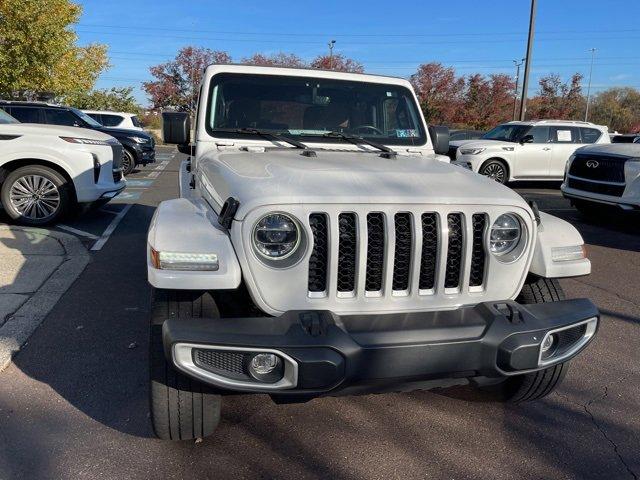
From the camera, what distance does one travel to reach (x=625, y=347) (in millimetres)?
4250

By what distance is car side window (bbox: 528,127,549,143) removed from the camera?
45.9 feet

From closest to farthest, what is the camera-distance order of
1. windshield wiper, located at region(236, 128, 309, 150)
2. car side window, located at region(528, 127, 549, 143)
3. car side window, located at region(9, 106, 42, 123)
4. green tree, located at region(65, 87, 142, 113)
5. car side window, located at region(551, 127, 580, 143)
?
windshield wiper, located at region(236, 128, 309, 150)
car side window, located at region(9, 106, 42, 123)
car side window, located at region(528, 127, 549, 143)
car side window, located at region(551, 127, 580, 143)
green tree, located at region(65, 87, 142, 113)

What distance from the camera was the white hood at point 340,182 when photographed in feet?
8.36

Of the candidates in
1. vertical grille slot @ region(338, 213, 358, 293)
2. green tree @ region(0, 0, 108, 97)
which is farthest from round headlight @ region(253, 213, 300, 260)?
green tree @ region(0, 0, 108, 97)

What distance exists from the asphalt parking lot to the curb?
0.28 ft

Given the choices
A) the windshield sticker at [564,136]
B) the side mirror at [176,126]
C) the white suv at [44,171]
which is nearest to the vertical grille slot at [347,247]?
the side mirror at [176,126]

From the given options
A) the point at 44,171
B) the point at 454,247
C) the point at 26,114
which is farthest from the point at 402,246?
the point at 26,114

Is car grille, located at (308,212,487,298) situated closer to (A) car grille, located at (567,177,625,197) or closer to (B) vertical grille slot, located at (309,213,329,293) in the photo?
(B) vertical grille slot, located at (309,213,329,293)

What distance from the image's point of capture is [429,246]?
8.72 feet

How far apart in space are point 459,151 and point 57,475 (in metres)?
12.7

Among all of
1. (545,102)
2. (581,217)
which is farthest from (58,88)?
(545,102)

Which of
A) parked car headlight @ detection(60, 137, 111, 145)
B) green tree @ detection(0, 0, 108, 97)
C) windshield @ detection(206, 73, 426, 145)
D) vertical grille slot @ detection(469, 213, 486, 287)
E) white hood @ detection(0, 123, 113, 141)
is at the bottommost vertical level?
vertical grille slot @ detection(469, 213, 486, 287)

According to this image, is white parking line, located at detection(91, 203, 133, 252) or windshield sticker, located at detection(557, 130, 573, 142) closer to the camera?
white parking line, located at detection(91, 203, 133, 252)

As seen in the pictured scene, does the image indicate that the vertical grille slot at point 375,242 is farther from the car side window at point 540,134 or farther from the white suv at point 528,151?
the car side window at point 540,134
